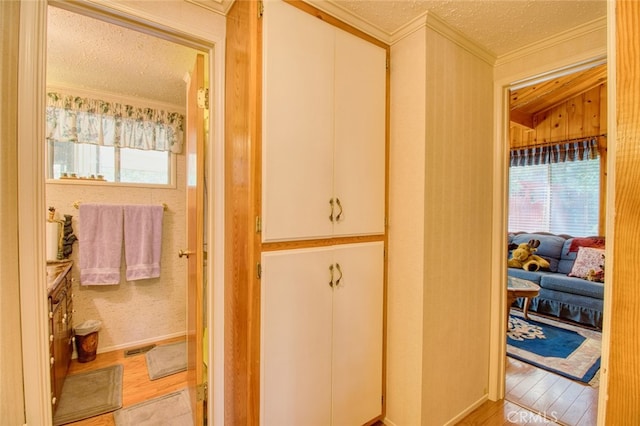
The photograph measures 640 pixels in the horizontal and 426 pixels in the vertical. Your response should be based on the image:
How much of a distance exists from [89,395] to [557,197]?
6110 mm

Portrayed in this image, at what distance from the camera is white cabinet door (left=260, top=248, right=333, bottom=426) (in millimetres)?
1256

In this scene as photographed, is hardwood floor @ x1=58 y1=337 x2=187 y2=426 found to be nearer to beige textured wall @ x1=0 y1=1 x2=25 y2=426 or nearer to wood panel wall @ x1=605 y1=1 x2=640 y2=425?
beige textured wall @ x1=0 y1=1 x2=25 y2=426

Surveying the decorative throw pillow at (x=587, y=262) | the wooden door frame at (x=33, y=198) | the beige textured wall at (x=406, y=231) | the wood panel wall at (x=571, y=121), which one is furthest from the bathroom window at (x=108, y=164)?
the wood panel wall at (x=571, y=121)

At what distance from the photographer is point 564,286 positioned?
344 centimetres

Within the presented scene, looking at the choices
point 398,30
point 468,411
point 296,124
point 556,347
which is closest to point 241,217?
point 296,124

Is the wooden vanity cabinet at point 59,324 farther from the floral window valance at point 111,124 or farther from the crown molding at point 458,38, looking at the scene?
the crown molding at point 458,38

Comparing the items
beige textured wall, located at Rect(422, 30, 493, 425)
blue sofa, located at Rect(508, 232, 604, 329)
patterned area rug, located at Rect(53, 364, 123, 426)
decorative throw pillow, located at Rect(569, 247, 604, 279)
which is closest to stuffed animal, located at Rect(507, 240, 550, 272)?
blue sofa, located at Rect(508, 232, 604, 329)

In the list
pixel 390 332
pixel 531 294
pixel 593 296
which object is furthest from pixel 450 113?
pixel 593 296

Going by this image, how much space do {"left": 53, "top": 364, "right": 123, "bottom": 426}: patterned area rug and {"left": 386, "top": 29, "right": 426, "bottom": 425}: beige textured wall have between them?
1935 millimetres

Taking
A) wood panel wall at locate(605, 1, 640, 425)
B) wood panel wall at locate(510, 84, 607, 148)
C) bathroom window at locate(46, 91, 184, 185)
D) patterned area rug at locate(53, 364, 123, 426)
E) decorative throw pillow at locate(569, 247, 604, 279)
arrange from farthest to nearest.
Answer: wood panel wall at locate(510, 84, 607, 148) → decorative throw pillow at locate(569, 247, 604, 279) → bathroom window at locate(46, 91, 184, 185) → patterned area rug at locate(53, 364, 123, 426) → wood panel wall at locate(605, 1, 640, 425)

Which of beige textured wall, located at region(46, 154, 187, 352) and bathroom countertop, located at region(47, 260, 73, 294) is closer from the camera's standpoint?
bathroom countertop, located at region(47, 260, 73, 294)

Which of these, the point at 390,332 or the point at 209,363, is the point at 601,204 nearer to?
the point at 390,332

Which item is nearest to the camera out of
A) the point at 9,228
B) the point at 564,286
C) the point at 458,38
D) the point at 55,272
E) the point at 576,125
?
the point at 9,228

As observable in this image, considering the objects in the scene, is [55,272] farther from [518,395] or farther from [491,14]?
[518,395]
